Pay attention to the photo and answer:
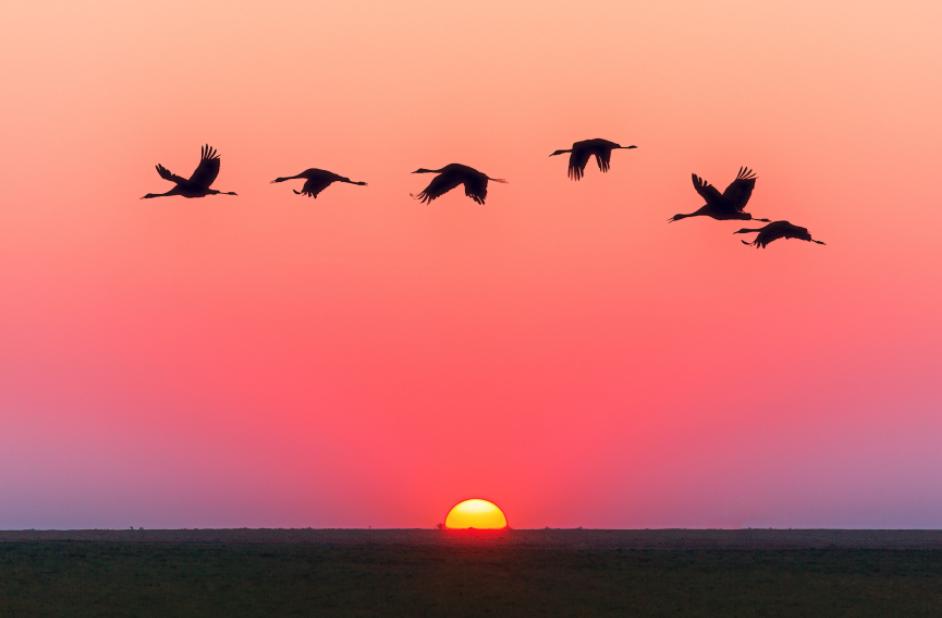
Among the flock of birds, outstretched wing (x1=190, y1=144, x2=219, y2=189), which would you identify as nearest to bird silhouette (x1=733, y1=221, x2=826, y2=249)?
the flock of birds

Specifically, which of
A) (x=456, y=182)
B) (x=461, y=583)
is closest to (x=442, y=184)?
(x=456, y=182)

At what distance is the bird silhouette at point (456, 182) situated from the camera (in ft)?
88.1

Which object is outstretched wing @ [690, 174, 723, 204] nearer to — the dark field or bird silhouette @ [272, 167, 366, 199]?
bird silhouette @ [272, 167, 366, 199]

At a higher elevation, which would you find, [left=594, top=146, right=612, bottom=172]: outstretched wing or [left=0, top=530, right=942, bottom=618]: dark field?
[left=594, top=146, right=612, bottom=172]: outstretched wing

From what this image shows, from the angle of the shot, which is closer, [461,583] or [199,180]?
[199,180]

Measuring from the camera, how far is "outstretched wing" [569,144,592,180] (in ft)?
91.6

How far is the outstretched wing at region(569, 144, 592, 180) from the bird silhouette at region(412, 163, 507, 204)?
66.5 inches

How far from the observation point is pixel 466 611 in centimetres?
5356

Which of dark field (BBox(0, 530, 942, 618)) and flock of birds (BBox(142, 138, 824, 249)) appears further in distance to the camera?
dark field (BBox(0, 530, 942, 618))

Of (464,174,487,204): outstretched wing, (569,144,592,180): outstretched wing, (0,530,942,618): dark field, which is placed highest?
(569,144,592,180): outstretched wing

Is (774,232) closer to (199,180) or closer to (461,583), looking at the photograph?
(199,180)

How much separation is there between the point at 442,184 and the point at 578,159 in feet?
8.28

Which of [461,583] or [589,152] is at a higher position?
[589,152]

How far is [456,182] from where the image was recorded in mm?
27328
